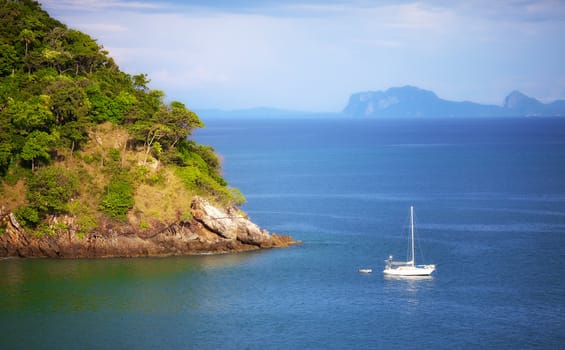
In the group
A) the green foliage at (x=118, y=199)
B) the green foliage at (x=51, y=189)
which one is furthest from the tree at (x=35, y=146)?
the green foliage at (x=118, y=199)

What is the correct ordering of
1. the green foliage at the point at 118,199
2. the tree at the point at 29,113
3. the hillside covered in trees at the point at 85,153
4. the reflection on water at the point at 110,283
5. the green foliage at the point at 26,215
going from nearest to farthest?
the reflection on water at the point at 110,283
the green foliage at the point at 26,215
the hillside covered in trees at the point at 85,153
the green foliage at the point at 118,199
the tree at the point at 29,113

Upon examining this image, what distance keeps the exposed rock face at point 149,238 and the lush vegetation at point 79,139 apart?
114 cm

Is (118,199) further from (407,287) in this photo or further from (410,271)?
(407,287)

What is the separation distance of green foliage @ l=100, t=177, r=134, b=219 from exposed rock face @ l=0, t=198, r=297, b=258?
1.18 metres

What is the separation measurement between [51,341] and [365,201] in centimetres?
5599

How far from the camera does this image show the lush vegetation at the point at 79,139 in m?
67.7

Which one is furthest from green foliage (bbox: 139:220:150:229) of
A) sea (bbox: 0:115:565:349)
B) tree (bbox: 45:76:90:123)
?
tree (bbox: 45:76:90:123)

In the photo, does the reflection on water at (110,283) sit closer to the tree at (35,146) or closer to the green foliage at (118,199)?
the green foliage at (118,199)

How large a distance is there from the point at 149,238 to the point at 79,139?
43.8ft

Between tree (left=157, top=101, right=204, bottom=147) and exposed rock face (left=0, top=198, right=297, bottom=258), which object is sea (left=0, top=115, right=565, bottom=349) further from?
tree (left=157, top=101, right=204, bottom=147)

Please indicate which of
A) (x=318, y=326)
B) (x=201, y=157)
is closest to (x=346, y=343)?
(x=318, y=326)

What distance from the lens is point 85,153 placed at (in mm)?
72750

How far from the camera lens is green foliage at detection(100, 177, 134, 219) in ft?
222

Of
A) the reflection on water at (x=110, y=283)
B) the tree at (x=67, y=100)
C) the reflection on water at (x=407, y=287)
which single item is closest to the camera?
the reflection on water at (x=110, y=283)
